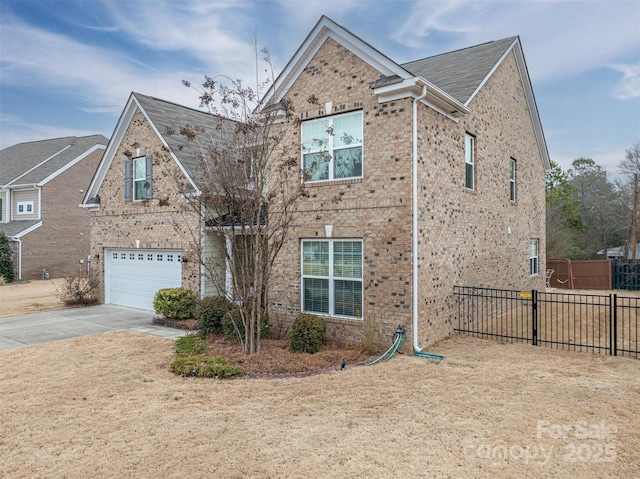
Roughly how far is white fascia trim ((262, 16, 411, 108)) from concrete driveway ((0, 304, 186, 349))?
716 cm

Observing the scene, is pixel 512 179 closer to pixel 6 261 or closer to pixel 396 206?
pixel 396 206

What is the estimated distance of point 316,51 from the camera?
1056cm

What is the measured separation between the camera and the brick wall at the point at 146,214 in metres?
13.8

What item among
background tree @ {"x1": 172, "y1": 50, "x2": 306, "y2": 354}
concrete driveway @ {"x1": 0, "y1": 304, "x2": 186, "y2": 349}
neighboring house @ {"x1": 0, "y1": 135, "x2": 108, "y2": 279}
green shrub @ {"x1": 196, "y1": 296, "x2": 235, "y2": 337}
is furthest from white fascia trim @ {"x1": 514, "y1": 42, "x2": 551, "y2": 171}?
neighboring house @ {"x1": 0, "y1": 135, "x2": 108, "y2": 279}

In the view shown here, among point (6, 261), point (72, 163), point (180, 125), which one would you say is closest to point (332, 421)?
point (180, 125)

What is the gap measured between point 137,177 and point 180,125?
2481mm

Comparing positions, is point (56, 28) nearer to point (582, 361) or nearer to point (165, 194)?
point (165, 194)

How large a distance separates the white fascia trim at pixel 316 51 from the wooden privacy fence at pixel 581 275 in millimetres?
18777

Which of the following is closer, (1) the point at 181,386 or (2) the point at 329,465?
(2) the point at 329,465

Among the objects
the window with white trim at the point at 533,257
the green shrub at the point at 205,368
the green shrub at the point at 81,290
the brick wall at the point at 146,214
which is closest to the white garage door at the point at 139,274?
the brick wall at the point at 146,214

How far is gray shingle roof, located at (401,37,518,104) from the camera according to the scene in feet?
39.0

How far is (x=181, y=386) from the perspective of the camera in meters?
7.04

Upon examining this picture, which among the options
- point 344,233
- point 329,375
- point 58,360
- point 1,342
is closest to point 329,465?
point 329,375

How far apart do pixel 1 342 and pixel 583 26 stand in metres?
18.9
